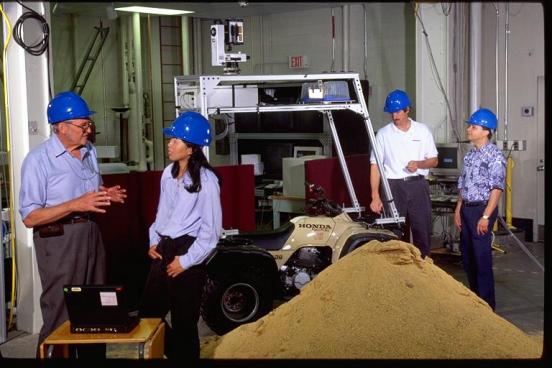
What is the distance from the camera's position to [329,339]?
4074 millimetres

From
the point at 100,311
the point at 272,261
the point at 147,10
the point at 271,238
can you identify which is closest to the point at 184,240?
the point at 100,311

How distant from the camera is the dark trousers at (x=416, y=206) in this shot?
6.46 meters

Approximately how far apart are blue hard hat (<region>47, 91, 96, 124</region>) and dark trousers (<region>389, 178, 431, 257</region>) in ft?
10.0

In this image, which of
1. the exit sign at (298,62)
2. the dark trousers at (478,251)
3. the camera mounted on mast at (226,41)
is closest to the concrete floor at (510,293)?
the dark trousers at (478,251)

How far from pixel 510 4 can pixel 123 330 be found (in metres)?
7.28

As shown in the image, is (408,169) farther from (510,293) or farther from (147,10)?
(147,10)

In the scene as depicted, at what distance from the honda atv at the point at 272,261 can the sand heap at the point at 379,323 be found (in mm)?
714

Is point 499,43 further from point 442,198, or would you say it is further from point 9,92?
point 9,92

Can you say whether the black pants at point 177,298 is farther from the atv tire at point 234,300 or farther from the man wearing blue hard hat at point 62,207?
the atv tire at point 234,300

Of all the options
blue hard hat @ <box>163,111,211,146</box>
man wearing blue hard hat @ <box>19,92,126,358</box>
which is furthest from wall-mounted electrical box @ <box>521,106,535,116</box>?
man wearing blue hard hat @ <box>19,92,126,358</box>

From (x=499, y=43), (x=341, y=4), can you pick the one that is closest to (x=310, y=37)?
(x=341, y=4)

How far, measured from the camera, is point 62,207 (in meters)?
4.15

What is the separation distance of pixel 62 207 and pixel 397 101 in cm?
331

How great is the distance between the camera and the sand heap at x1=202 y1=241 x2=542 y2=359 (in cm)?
399
